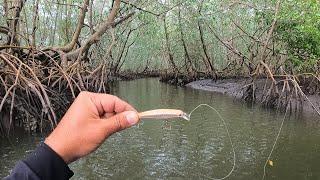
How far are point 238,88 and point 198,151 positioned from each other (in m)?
9.50

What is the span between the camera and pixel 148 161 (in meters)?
6.17

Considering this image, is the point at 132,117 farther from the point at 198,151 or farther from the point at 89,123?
the point at 198,151

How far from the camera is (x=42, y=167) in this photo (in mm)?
879

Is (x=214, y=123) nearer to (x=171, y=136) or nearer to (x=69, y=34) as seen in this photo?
(x=171, y=136)

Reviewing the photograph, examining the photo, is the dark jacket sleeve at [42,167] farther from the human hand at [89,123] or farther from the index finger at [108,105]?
the index finger at [108,105]

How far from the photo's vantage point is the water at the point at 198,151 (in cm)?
571

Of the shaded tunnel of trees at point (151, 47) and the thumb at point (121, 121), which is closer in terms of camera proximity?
the thumb at point (121, 121)

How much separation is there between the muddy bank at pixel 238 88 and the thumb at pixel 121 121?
10347 mm

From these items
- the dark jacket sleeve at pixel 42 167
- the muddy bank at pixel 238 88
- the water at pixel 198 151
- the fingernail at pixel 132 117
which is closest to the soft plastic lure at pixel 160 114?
the fingernail at pixel 132 117

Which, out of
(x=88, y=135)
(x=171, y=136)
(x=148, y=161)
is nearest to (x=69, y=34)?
(x=171, y=136)

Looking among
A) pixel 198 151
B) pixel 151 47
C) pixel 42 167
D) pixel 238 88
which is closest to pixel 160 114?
pixel 42 167

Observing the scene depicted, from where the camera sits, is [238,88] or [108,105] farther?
[238,88]

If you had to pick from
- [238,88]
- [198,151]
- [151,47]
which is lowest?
[198,151]

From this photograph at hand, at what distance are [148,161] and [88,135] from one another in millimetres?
5211
